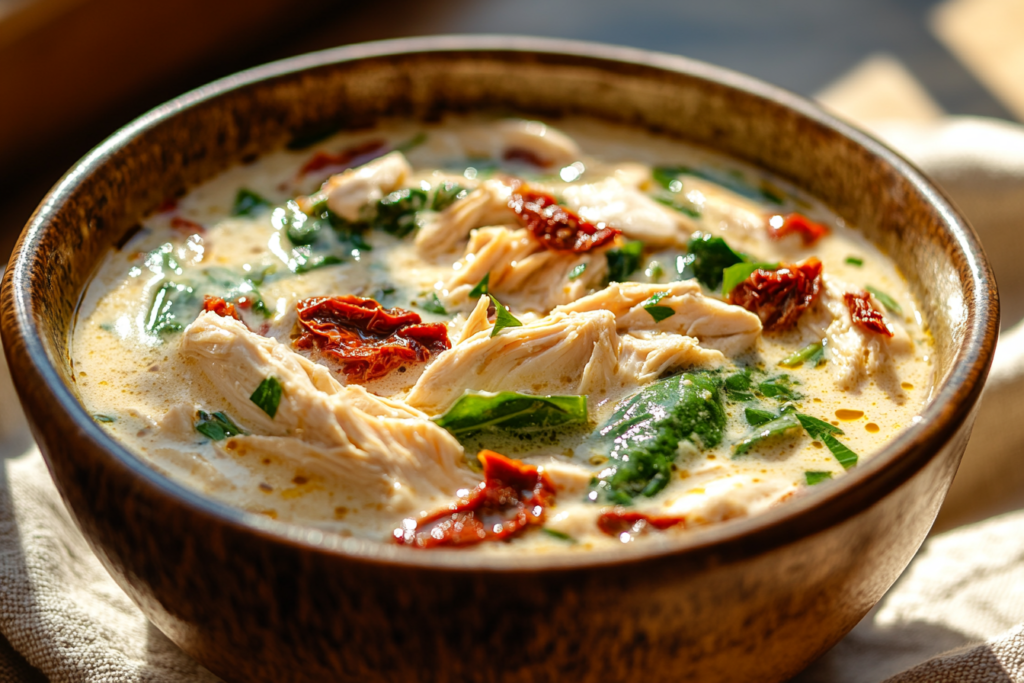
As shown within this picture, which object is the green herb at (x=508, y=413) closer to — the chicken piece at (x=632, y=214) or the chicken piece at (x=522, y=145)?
the chicken piece at (x=632, y=214)

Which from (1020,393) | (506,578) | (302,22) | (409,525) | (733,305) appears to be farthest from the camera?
(302,22)

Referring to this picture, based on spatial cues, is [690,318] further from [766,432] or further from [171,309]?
[171,309]

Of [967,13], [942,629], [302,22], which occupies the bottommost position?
[942,629]

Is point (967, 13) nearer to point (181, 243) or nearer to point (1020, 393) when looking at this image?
point (1020, 393)

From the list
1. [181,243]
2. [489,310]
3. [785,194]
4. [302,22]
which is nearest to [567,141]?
[785,194]

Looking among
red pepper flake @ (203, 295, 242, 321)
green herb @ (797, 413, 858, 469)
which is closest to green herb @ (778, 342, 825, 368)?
green herb @ (797, 413, 858, 469)

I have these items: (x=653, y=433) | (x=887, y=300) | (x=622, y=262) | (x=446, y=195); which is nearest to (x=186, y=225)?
(x=446, y=195)

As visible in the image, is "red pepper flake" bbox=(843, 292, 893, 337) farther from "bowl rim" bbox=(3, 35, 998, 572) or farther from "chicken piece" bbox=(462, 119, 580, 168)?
"chicken piece" bbox=(462, 119, 580, 168)
